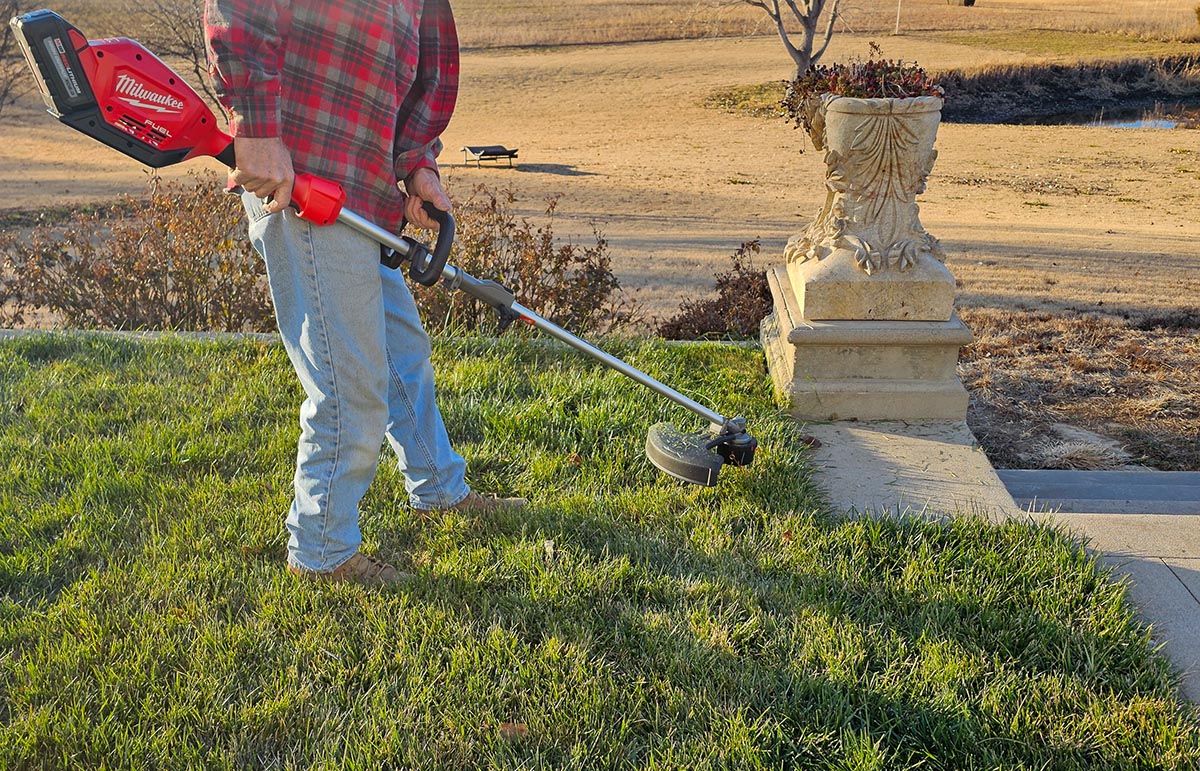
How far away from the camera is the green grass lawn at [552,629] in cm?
246

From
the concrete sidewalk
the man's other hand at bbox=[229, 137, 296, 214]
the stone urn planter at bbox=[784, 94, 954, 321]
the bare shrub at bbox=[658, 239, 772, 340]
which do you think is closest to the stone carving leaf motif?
the stone urn planter at bbox=[784, 94, 954, 321]

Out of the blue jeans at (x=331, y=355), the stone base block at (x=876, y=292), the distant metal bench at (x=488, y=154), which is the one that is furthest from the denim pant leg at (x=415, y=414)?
the distant metal bench at (x=488, y=154)

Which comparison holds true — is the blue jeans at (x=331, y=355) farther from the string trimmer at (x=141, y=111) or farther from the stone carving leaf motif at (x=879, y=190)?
the stone carving leaf motif at (x=879, y=190)

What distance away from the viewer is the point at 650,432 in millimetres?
3812

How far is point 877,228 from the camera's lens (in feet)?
14.8

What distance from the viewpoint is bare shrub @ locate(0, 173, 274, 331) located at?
6.09 meters

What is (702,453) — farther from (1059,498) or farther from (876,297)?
(1059,498)

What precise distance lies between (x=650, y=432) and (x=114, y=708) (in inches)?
80.6

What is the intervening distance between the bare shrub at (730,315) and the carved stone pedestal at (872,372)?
168 centimetres

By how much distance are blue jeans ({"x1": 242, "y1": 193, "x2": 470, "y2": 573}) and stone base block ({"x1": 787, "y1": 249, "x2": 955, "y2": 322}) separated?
2021 millimetres

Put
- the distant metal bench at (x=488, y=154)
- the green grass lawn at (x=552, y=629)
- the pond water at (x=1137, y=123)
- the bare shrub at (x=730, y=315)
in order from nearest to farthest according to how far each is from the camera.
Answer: the green grass lawn at (x=552, y=629), the bare shrub at (x=730, y=315), the distant metal bench at (x=488, y=154), the pond water at (x=1137, y=123)

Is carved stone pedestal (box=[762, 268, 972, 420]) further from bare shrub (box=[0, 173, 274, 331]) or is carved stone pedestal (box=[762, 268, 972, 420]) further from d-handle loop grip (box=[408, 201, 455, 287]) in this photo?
bare shrub (box=[0, 173, 274, 331])

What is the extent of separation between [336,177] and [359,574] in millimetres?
1248

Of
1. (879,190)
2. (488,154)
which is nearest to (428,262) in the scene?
(879,190)
